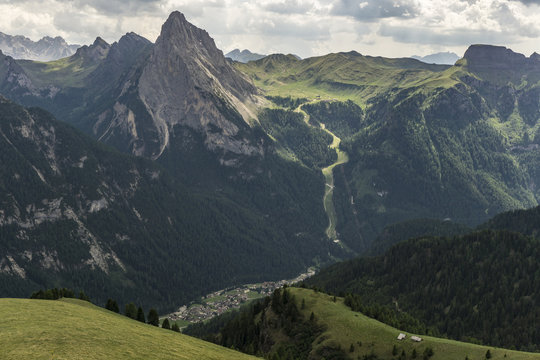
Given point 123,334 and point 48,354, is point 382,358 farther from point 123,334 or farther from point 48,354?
point 48,354

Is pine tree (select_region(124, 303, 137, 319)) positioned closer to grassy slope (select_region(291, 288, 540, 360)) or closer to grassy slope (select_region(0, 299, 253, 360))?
grassy slope (select_region(0, 299, 253, 360))

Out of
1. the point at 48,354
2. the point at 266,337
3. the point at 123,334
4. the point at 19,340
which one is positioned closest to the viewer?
the point at 48,354

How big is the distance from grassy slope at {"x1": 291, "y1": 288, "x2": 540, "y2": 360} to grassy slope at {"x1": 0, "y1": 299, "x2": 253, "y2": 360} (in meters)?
47.2

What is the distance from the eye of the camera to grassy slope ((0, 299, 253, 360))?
7062 centimetres

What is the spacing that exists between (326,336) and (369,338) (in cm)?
1464

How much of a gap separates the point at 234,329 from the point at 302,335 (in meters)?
35.2

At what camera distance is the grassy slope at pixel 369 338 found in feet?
391

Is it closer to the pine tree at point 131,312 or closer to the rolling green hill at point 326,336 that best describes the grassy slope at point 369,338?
the rolling green hill at point 326,336

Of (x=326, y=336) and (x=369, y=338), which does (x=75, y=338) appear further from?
(x=369, y=338)

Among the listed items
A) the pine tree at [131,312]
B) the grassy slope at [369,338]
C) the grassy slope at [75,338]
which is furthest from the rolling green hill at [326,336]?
the grassy slope at [75,338]

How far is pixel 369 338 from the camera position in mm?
135375

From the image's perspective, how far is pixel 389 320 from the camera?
6442 inches

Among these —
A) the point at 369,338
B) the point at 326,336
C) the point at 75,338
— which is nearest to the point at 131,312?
the point at 326,336

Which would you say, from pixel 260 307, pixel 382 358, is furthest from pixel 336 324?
pixel 260 307
